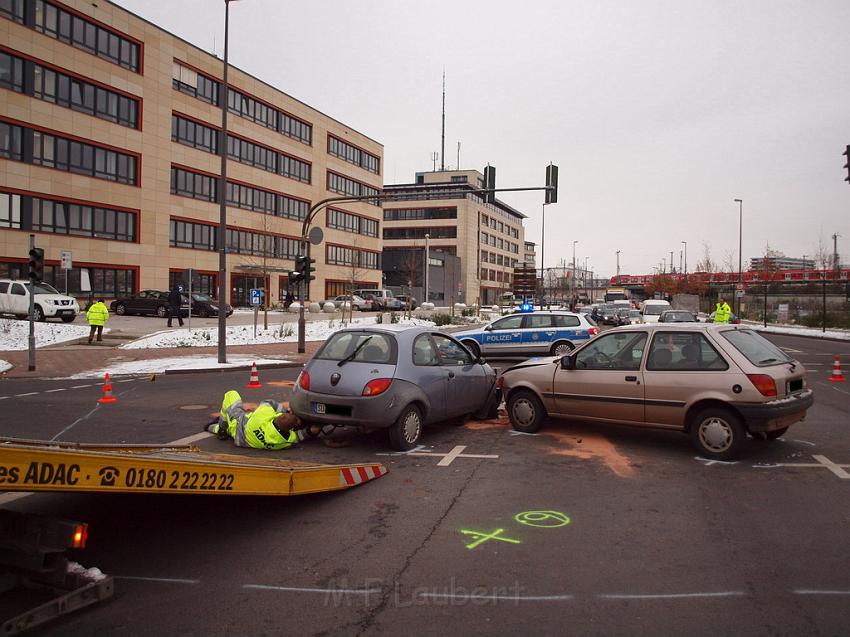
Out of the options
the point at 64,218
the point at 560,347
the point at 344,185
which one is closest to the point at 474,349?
the point at 560,347

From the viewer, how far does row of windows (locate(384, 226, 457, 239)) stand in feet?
313

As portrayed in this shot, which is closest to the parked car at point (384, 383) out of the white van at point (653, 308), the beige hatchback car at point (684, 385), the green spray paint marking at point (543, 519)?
the beige hatchback car at point (684, 385)

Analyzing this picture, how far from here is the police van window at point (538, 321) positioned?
18.8 meters

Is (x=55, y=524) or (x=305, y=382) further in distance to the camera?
(x=305, y=382)

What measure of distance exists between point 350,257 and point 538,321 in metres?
50.3

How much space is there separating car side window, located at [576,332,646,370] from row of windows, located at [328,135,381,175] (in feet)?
194

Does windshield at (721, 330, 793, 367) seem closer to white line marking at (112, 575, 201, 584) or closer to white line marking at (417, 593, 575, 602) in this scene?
white line marking at (417, 593, 575, 602)

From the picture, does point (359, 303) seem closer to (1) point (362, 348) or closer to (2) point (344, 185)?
(2) point (344, 185)

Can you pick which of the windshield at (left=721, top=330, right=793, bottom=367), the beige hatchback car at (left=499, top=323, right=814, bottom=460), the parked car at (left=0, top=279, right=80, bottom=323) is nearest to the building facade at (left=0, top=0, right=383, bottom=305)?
the parked car at (left=0, top=279, right=80, bottom=323)

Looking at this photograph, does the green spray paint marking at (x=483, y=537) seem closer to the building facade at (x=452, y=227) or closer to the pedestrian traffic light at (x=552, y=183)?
the pedestrian traffic light at (x=552, y=183)

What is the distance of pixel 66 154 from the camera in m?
38.7

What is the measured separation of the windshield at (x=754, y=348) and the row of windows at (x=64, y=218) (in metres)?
39.1

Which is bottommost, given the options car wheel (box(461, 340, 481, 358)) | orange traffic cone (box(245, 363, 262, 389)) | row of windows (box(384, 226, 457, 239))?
orange traffic cone (box(245, 363, 262, 389))

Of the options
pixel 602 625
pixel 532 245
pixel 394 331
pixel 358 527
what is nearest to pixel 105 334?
pixel 394 331
